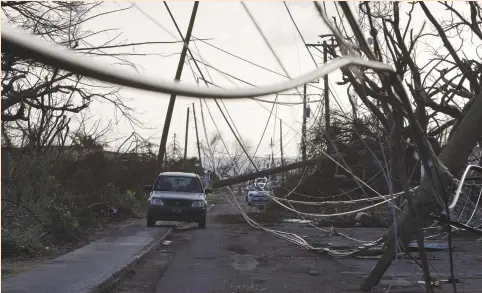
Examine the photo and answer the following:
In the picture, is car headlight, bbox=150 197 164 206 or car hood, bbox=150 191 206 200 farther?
Result: car hood, bbox=150 191 206 200

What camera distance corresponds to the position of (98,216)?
25.8 m

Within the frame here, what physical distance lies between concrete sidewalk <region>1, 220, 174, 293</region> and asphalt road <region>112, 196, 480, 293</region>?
27 centimetres

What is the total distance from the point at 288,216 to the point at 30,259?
20.0 metres

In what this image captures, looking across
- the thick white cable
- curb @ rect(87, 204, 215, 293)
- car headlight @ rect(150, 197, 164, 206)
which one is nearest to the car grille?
car headlight @ rect(150, 197, 164, 206)

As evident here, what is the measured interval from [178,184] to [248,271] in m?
13.6

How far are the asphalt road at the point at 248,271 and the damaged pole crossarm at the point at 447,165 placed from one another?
1.33 meters

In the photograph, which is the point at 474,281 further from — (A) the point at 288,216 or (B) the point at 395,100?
(A) the point at 288,216

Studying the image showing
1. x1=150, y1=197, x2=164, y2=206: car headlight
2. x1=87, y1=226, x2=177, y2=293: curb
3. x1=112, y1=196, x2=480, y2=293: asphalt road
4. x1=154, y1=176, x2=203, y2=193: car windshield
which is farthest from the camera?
x1=154, y1=176, x2=203, y2=193: car windshield

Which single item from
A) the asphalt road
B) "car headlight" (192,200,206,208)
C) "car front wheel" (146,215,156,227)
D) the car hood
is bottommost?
the asphalt road

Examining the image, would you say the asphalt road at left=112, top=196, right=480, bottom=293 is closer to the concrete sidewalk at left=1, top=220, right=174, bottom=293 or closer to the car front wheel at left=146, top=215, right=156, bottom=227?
the concrete sidewalk at left=1, top=220, right=174, bottom=293

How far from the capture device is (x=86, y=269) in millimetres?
11695

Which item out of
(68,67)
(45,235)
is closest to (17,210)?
(45,235)

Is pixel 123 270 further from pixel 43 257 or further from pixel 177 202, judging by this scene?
pixel 177 202

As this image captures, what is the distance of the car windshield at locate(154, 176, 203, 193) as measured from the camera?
84.0 feet
